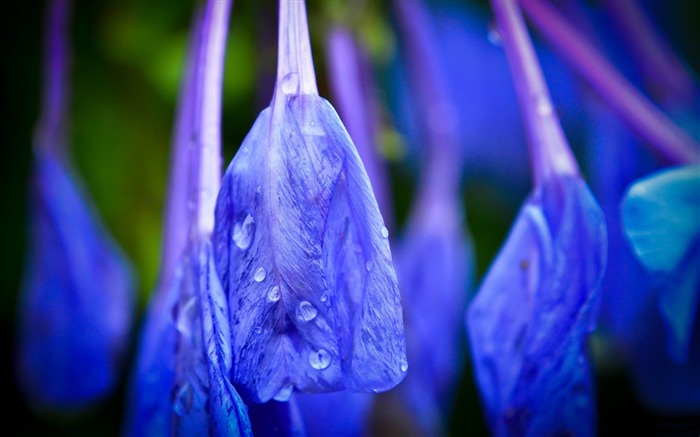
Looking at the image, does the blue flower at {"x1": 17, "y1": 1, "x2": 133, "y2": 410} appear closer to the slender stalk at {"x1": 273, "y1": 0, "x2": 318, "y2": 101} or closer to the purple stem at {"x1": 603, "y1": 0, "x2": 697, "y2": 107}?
the slender stalk at {"x1": 273, "y1": 0, "x2": 318, "y2": 101}

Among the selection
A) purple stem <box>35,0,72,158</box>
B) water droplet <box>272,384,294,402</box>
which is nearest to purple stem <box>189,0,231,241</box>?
water droplet <box>272,384,294,402</box>

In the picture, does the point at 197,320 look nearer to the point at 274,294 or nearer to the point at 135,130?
the point at 274,294

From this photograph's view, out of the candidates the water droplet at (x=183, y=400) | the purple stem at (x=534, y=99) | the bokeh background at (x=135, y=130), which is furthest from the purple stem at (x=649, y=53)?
the water droplet at (x=183, y=400)

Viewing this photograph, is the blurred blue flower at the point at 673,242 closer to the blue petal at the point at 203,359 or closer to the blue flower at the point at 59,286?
the blue petal at the point at 203,359

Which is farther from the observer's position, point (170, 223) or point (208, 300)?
point (170, 223)

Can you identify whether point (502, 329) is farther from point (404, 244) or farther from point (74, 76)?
point (74, 76)

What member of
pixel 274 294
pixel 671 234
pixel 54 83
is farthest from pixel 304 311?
pixel 54 83

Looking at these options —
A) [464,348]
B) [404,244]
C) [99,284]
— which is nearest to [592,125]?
[404,244]
